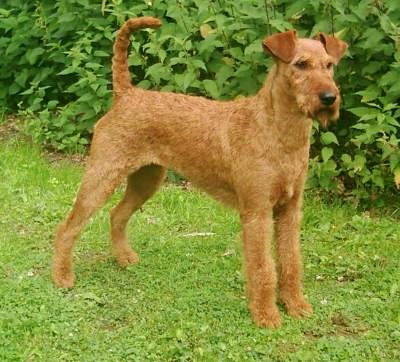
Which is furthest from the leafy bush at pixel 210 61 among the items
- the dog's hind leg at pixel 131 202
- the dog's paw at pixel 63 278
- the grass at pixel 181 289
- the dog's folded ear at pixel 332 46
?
the dog's paw at pixel 63 278

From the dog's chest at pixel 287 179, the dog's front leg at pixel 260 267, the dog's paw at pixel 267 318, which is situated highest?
the dog's chest at pixel 287 179

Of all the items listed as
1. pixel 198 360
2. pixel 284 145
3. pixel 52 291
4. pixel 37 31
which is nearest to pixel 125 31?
pixel 284 145

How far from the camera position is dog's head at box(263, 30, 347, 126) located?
12.2ft

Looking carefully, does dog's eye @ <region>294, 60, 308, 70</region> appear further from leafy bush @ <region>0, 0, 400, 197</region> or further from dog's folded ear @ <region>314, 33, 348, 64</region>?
leafy bush @ <region>0, 0, 400, 197</region>

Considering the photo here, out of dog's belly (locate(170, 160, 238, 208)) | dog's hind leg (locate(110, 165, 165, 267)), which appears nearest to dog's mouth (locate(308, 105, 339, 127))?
dog's belly (locate(170, 160, 238, 208))

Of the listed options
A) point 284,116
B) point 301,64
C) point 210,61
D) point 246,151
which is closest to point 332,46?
point 301,64

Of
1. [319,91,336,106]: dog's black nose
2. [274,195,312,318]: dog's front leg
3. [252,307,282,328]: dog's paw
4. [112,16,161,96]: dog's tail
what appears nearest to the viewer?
[319,91,336,106]: dog's black nose

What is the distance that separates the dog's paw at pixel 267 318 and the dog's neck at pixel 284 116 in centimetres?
99

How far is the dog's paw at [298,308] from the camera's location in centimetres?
437

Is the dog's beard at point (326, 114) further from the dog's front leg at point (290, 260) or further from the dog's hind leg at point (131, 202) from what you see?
the dog's hind leg at point (131, 202)

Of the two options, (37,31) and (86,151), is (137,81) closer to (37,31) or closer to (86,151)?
(86,151)

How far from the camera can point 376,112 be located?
219 inches

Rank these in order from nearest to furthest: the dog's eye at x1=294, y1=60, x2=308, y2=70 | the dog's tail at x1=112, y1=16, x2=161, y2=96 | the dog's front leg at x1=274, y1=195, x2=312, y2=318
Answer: the dog's eye at x1=294, y1=60, x2=308, y2=70, the dog's front leg at x1=274, y1=195, x2=312, y2=318, the dog's tail at x1=112, y1=16, x2=161, y2=96

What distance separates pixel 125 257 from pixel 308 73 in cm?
200
